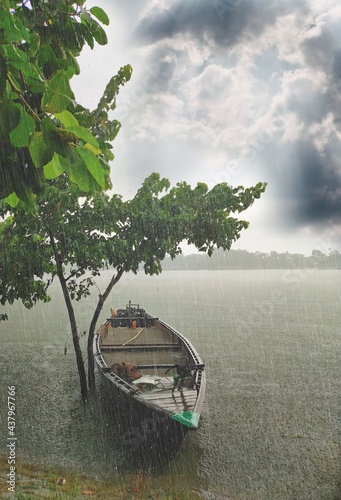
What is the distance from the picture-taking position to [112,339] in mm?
19641

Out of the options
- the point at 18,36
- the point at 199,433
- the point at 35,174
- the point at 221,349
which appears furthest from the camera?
the point at 221,349

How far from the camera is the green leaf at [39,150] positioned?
1.36 m

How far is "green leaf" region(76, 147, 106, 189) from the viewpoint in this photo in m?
1.36

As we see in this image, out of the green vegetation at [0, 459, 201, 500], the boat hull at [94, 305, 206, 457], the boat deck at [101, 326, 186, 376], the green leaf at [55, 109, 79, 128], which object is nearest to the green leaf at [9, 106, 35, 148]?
the green leaf at [55, 109, 79, 128]

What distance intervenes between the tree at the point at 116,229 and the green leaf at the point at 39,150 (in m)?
9.98

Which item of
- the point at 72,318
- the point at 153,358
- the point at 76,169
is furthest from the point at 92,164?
the point at 153,358

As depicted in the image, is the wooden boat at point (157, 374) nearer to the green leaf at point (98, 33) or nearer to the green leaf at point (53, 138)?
the green leaf at point (98, 33)

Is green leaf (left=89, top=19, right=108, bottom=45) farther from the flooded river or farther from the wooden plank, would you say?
the wooden plank

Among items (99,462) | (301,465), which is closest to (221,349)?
(301,465)

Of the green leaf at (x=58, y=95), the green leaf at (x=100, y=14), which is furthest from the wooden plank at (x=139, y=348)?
the green leaf at (x=58, y=95)

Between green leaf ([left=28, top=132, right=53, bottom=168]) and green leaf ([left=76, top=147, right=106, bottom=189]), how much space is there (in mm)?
117

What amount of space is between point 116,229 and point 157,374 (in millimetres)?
5532

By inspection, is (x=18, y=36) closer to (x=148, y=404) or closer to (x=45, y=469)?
(x=148, y=404)

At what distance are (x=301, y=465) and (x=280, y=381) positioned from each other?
8334 mm
